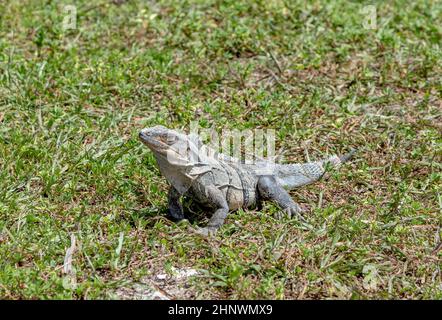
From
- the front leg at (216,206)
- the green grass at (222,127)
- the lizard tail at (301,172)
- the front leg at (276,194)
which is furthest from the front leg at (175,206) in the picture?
the lizard tail at (301,172)

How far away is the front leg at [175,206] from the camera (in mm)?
6906

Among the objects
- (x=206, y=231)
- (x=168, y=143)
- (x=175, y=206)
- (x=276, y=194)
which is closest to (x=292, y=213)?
(x=276, y=194)

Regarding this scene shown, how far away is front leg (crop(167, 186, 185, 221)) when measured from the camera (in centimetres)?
691

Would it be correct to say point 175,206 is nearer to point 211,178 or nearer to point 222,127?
point 211,178

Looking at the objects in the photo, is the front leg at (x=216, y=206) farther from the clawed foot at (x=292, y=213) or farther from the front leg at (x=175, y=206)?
the clawed foot at (x=292, y=213)

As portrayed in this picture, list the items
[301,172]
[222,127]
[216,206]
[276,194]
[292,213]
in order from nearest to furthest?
[216,206], [292,213], [276,194], [301,172], [222,127]

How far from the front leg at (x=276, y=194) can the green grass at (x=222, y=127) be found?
3.3 inches

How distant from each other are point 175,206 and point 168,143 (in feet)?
1.88

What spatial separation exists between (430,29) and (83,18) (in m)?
4.19

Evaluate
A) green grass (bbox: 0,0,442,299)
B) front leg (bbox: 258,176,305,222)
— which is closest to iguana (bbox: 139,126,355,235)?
front leg (bbox: 258,176,305,222)

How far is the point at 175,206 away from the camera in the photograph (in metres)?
6.93

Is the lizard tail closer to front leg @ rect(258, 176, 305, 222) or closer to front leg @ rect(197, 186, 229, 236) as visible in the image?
front leg @ rect(258, 176, 305, 222)
